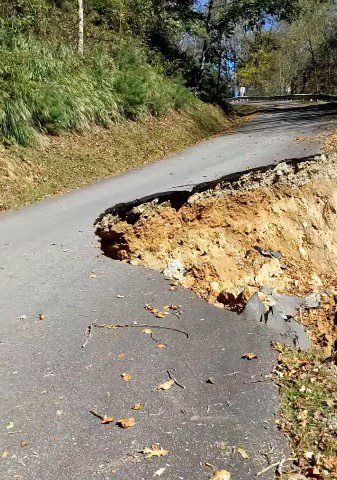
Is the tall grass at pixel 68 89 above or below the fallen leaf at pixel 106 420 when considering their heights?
above

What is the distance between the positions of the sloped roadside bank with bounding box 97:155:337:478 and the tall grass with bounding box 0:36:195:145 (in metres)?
4.96

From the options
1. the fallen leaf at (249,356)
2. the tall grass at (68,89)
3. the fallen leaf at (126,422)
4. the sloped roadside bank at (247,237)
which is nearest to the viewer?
the fallen leaf at (126,422)

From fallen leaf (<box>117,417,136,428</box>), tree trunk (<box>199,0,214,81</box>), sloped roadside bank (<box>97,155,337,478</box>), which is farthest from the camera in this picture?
tree trunk (<box>199,0,214,81</box>)

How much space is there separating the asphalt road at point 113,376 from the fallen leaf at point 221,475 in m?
0.05

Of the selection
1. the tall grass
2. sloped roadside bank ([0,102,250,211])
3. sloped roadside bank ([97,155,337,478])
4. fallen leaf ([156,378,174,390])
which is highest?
the tall grass

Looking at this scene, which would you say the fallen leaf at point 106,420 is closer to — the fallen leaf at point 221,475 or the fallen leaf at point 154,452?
the fallen leaf at point 154,452

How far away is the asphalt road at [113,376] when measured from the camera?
300 centimetres

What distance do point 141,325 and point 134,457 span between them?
1.79 meters

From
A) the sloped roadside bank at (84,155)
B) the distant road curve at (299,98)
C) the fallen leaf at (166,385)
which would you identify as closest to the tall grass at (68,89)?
the sloped roadside bank at (84,155)

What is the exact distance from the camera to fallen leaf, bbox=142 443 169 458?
3.02m

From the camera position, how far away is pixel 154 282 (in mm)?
5695

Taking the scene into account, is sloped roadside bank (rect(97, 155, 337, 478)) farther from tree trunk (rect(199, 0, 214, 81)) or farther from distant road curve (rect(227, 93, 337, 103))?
distant road curve (rect(227, 93, 337, 103))

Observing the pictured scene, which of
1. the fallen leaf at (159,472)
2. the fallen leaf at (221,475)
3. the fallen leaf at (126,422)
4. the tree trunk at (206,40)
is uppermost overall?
the tree trunk at (206,40)

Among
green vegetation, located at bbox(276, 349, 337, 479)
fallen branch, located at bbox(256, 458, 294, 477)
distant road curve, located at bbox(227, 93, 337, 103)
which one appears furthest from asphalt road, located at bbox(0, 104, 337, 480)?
distant road curve, located at bbox(227, 93, 337, 103)
